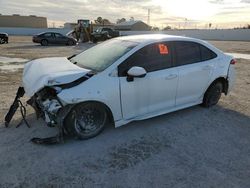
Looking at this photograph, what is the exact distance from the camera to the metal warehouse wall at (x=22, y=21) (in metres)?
81.4

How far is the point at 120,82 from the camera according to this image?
424 centimetres

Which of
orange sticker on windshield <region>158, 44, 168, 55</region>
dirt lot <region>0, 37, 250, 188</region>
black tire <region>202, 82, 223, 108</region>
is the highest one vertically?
orange sticker on windshield <region>158, 44, 168, 55</region>

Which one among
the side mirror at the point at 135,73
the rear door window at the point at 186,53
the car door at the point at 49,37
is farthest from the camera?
the car door at the point at 49,37

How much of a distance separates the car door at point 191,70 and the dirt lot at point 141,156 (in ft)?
1.56

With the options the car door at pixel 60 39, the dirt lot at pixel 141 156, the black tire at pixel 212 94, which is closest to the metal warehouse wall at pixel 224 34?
the car door at pixel 60 39

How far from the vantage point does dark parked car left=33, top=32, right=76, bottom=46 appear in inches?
1051

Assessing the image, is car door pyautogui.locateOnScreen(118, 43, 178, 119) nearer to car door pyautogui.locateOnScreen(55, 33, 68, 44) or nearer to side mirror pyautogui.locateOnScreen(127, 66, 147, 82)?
side mirror pyautogui.locateOnScreen(127, 66, 147, 82)

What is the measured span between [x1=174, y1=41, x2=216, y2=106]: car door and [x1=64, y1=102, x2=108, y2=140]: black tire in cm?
167

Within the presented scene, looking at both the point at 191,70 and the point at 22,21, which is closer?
the point at 191,70

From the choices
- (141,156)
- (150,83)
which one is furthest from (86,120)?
(150,83)

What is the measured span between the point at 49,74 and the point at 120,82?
3.67 ft

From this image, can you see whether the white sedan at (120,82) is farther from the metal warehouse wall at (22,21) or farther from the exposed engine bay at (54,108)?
the metal warehouse wall at (22,21)

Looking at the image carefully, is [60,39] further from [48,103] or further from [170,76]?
[48,103]

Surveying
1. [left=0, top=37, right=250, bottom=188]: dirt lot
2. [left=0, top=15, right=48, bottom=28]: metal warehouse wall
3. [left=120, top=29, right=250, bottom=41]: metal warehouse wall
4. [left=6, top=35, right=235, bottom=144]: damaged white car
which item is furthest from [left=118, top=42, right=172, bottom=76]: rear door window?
[left=0, top=15, right=48, bottom=28]: metal warehouse wall
